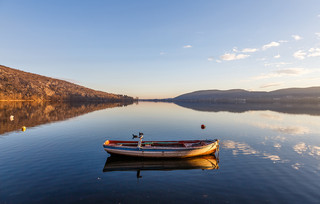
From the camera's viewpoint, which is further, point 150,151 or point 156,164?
point 150,151

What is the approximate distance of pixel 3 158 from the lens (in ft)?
75.3

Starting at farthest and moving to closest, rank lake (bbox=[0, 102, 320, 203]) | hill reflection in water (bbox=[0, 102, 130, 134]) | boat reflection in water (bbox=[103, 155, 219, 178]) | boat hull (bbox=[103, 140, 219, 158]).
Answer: hill reflection in water (bbox=[0, 102, 130, 134]), boat hull (bbox=[103, 140, 219, 158]), boat reflection in water (bbox=[103, 155, 219, 178]), lake (bbox=[0, 102, 320, 203])

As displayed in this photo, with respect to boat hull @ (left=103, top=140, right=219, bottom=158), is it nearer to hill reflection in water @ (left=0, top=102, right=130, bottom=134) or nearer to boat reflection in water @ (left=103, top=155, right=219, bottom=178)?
boat reflection in water @ (left=103, top=155, right=219, bottom=178)

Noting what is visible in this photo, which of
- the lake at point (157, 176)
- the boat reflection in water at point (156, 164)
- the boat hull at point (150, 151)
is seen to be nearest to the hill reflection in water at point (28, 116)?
the lake at point (157, 176)

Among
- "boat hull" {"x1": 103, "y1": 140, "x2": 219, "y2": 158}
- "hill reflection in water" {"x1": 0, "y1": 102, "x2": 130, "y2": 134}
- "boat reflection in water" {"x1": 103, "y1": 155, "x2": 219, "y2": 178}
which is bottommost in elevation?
"boat reflection in water" {"x1": 103, "y1": 155, "x2": 219, "y2": 178}

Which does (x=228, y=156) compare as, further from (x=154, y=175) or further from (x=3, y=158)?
(x=3, y=158)

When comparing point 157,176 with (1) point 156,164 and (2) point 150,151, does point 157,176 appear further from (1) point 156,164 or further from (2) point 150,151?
(2) point 150,151

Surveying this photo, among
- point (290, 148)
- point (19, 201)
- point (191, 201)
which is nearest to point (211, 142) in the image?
point (191, 201)

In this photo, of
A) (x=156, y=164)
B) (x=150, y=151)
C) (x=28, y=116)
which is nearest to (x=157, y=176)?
(x=156, y=164)

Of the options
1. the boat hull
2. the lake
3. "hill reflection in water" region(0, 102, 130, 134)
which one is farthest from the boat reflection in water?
"hill reflection in water" region(0, 102, 130, 134)

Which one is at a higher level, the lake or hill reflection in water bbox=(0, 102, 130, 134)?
hill reflection in water bbox=(0, 102, 130, 134)

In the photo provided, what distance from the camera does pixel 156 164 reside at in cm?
2225

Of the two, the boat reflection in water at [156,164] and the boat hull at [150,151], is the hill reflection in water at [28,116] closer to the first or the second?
the boat hull at [150,151]

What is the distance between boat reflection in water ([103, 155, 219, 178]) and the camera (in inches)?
827
